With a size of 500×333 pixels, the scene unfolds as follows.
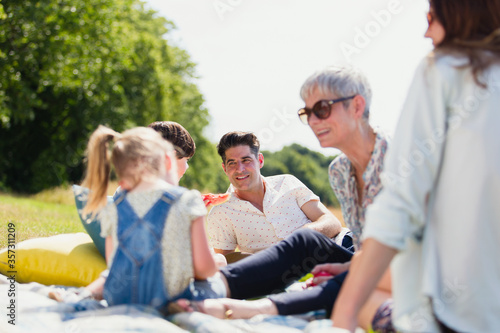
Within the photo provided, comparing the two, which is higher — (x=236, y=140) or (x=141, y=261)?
(x=236, y=140)

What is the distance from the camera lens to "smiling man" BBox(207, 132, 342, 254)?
4.63 meters

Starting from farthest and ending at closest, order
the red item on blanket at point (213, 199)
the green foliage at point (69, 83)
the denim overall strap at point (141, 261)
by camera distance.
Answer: the green foliage at point (69, 83) → the red item on blanket at point (213, 199) → the denim overall strap at point (141, 261)

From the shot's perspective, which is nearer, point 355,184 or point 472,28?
point 472,28

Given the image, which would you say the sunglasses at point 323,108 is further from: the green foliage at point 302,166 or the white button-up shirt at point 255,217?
the green foliage at point 302,166

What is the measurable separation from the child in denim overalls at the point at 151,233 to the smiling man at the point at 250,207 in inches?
77.7

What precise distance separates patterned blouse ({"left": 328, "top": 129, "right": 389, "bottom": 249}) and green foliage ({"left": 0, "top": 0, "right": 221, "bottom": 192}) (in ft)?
44.8

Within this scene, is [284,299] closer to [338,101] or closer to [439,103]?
[338,101]

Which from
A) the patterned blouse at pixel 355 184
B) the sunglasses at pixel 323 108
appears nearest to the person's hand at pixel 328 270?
the patterned blouse at pixel 355 184

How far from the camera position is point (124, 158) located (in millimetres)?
2629

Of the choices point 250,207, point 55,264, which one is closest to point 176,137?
point 250,207

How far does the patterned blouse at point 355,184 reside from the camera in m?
3.06

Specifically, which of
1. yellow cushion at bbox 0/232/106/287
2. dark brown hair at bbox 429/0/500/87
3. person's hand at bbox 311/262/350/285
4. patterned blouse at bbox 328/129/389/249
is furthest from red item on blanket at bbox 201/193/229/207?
dark brown hair at bbox 429/0/500/87

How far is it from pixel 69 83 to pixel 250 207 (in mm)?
16306

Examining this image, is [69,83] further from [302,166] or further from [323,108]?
[302,166]
